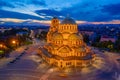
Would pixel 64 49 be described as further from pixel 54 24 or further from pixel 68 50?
pixel 54 24

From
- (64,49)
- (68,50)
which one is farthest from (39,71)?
(68,50)

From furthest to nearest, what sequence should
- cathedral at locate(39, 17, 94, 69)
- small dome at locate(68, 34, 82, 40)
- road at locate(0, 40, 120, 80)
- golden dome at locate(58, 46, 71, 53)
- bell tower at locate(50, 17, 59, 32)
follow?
bell tower at locate(50, 17, 59, 32), small dome at locate(68, 34, 82, 40), golden dome at locate(58, 46, 71, 53), cathedral at locate(39, 17, 94, 69), road at locate(0, 40, 120, 80)

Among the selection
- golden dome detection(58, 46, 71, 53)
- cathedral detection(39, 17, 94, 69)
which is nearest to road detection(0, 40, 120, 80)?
cathedral detection(39, 17, 94, 69)

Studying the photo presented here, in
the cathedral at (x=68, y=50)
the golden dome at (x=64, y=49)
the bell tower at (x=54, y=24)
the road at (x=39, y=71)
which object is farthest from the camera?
the bell tower at (x=54, y=24)

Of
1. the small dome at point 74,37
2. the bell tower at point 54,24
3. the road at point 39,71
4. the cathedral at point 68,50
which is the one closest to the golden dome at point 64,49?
the cathedral at point 68,50

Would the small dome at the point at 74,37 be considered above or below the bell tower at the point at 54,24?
below

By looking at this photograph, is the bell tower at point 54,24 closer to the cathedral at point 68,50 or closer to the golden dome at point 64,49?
the cathedral at point 68,50

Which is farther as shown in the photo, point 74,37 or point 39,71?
point 74,37

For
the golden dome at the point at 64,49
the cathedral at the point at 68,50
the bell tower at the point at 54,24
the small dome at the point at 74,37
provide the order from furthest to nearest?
the bell tower at the point at 54,24, the small dome at the point at 74,37, the golden dome at the point at 64,49, the cathedral at the point at 68,50

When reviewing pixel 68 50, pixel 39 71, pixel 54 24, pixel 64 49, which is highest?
pixel 54 24

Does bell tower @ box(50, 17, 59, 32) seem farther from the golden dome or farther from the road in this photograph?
the golden dome

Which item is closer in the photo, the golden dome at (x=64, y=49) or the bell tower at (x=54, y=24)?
the golden dome at (x=64, y=49)

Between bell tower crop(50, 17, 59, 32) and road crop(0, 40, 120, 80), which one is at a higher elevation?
bell tower crop(50, 17, 59, 32)

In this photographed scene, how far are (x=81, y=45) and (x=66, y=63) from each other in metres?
5.38
